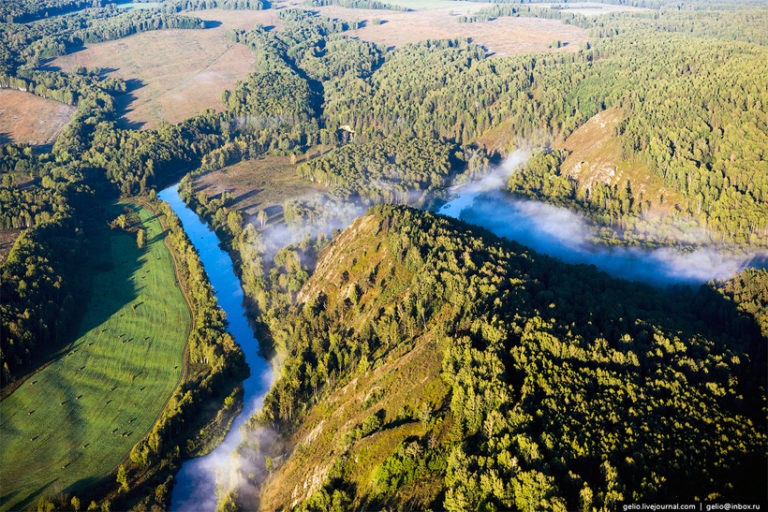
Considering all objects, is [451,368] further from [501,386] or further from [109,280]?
[109,280]

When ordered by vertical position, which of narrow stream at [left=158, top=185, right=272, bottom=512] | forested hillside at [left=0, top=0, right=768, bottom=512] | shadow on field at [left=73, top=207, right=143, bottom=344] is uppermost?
forested hillside at [left=0, top=0, right=768, bottom=512]

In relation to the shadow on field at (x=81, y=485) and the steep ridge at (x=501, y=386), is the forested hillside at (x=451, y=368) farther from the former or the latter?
the shadow on field at (x=81, y=485)

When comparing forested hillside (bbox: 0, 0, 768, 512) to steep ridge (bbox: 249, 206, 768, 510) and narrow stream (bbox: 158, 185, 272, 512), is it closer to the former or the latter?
steep ridge (bbox: 249, 206, 768, 510)

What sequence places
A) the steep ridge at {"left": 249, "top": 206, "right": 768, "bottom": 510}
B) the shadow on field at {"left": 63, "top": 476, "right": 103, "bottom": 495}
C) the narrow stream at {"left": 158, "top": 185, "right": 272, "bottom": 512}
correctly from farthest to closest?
the narrow stream at {"left": 158, "top": 185, "right": 272, "bottom": 512}, the shadow on field at {"left": 63, "top": 476, "right": 103, "bottom": 495}, the steep ridge at {"left": 249, "top": 206, "right": 768, "bottom": 510}

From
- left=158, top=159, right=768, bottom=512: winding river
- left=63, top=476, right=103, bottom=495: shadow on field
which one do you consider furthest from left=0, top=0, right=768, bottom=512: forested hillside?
left=158, top=159, right=768, bottom=512: winding river

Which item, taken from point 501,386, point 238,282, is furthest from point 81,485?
point 238,282

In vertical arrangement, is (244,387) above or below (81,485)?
below
